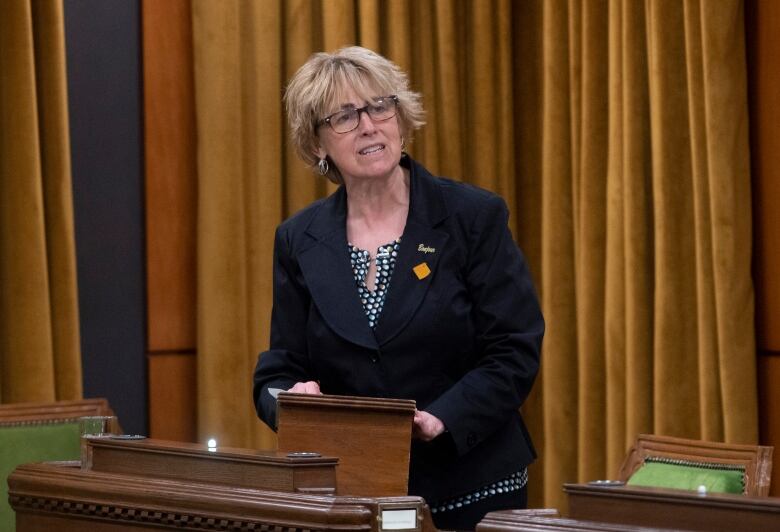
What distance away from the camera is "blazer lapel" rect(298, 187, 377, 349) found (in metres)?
2.73

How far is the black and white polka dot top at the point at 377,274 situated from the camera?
2.77 m

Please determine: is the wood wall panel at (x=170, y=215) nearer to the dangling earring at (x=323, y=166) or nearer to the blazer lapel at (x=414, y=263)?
the dangling earring at (x=323, y=166)

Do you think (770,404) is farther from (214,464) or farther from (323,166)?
(214,464)

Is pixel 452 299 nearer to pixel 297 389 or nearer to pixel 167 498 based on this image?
pixel 297 389

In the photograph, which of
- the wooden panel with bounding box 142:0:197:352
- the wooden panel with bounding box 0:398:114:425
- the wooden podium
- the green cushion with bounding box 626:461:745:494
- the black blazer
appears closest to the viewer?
the wooden podium

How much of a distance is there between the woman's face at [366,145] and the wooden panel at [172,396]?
1814 millimetres

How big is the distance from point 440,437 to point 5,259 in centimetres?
191

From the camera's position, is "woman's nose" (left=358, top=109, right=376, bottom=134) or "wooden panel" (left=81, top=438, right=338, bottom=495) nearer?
"wooden panel" (left=81, top=438, right=338, bottom=495)

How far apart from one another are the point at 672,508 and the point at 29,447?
86.0 inches

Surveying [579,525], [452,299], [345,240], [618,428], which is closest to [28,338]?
[345,240]

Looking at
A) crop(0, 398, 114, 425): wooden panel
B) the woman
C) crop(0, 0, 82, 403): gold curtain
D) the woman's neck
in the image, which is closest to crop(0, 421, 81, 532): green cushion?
crop(0, 398, 114, 425): wooden panel

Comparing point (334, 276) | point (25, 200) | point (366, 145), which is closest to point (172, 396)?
point (25, 200)

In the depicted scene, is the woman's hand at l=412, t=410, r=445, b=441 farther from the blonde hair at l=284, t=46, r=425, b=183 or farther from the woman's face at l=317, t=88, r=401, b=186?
the blonde hair at l=284, t=46, r=425, b=183

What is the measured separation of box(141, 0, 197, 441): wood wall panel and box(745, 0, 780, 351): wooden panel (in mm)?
1942
